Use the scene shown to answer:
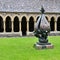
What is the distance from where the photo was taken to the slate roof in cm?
5238

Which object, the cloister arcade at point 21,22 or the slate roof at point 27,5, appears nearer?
the cloister arcade at point 21,22

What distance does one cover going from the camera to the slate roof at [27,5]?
52.4m

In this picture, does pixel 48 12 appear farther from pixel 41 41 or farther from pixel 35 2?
pixel 41 41

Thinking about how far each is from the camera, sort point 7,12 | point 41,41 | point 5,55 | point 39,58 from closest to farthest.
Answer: point 39,58
point 5,55
point 41,41
point 7,12

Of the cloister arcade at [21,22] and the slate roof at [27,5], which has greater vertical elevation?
the slate roof at [27,5]

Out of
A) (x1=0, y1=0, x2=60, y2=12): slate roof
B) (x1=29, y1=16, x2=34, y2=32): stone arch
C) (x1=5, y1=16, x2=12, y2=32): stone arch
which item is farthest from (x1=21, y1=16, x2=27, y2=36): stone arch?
(x1=0, y1=0, x2=60, y2=12): slate roof

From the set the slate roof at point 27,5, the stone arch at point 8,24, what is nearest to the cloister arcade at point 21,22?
the stone arch at point 8,24

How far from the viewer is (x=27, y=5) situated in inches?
2119

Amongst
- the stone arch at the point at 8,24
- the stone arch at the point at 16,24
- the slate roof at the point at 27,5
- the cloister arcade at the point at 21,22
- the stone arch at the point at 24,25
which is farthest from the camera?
the stone arch at the point at 24,25

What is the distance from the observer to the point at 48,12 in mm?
53969

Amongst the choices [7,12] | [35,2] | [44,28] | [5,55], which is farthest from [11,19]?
[5,55]

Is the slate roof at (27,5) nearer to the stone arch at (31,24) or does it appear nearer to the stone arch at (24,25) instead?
the stone arch at (31,24)

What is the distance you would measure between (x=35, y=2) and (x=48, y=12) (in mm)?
3204

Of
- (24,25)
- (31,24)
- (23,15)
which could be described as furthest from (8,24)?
(31,24)
